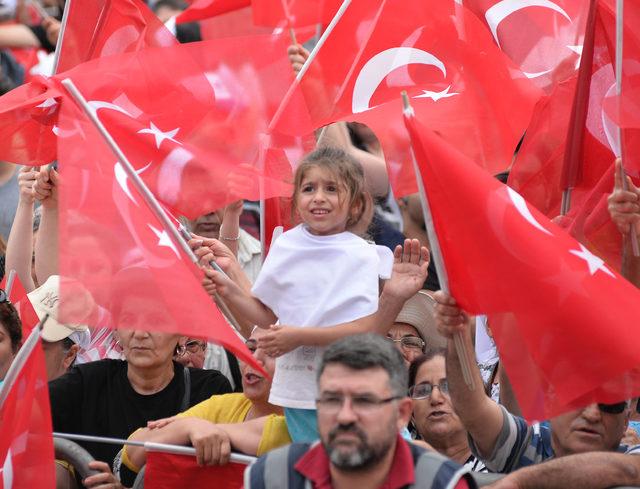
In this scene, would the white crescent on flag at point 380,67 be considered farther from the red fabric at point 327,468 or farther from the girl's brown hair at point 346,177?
the red fabric at point 327,468

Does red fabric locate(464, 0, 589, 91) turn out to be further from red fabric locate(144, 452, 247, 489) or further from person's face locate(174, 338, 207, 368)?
red fabric locate(144, 452, 247, 489)

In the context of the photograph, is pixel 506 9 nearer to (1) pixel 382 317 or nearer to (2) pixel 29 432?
(1) pixel 382 317

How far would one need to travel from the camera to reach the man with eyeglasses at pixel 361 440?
16.8 ft

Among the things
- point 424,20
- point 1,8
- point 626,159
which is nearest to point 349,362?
point 626,159

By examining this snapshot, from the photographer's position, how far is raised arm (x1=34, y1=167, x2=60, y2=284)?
293 inches

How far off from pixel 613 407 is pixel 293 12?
3014 mm

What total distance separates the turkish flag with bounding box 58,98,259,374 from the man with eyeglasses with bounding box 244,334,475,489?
0.48m

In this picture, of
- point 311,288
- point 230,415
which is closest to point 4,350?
point 230,415

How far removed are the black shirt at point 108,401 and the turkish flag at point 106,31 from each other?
1536 millimetres

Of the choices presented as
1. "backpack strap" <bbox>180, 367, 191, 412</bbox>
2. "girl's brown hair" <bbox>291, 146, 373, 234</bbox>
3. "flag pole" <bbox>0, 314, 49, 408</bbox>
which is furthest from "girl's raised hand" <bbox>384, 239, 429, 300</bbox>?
"flag pole" <bbox>0, 314, 49, 408</bbox>

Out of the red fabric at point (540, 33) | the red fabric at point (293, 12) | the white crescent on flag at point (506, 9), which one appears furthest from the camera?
the red fabric at point (293, 12)

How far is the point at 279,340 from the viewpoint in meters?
5.96

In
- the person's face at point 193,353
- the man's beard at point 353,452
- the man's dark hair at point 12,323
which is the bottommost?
the person's face at point 193,353

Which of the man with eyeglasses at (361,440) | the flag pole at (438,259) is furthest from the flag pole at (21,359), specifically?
the flag pole at (438,259)
